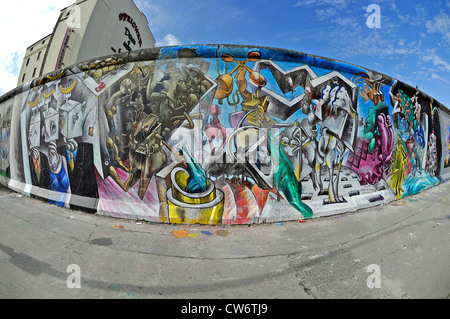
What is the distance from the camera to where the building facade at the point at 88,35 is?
18.4 metres

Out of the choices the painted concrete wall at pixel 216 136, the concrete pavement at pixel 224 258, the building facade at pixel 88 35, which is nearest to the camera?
the concrete pavement at pixel 224 258

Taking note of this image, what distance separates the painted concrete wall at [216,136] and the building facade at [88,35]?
18.1 m

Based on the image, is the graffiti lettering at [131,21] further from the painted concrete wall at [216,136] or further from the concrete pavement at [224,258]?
the concrete pavement at [224,258]

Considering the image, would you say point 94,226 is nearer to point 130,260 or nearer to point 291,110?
point 130,260

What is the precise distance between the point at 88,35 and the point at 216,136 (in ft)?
73.6

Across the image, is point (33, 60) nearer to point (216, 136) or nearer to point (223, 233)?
point (216, 136)

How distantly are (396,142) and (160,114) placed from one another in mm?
7298

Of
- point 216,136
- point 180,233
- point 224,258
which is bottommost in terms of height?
point 224,258

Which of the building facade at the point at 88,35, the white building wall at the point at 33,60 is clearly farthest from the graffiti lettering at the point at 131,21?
the white building wall at the point at 33,60

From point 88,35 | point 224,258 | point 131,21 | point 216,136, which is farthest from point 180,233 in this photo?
point 131,21

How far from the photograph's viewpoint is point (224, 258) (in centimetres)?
295

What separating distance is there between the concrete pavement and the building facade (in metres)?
20.6

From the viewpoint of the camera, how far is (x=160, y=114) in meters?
4.38

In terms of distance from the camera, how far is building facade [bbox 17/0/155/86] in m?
18.4
